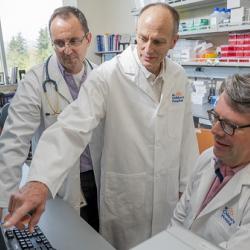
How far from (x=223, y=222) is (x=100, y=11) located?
4.66 meters

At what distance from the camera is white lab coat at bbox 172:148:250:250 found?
0.83m

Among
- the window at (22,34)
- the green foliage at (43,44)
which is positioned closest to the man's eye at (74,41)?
the window at (22,34)

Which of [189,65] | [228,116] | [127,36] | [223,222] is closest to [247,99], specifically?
[228,116]

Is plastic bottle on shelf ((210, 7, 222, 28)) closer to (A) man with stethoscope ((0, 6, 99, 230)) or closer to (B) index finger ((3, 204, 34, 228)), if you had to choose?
(A) man with stethoscope ((0, 6, 99, 230))

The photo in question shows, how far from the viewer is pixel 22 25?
15.6 ft

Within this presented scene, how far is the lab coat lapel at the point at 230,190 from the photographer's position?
0.93m

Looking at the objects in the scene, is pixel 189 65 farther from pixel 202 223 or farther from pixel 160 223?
pixel 202 223

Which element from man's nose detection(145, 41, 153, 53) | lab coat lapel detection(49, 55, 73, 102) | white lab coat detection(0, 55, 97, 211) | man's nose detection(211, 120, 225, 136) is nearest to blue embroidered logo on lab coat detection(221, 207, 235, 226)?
man's nose detection(211, 120, 225, 136)

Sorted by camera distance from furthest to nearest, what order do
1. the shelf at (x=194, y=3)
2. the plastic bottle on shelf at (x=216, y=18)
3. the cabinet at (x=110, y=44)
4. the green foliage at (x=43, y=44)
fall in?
1. the green foliage at (x=43, y=44)
2. the cabinet at (x=110, y=44)
3. the shelf at (x=194, y=3)
4. the plastic bottle on shelf at (x=216, y=18)

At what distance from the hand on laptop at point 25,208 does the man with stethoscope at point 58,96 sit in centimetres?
43

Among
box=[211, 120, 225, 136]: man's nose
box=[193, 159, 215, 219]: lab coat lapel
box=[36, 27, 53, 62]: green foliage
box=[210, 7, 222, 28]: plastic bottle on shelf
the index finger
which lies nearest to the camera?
the index finger

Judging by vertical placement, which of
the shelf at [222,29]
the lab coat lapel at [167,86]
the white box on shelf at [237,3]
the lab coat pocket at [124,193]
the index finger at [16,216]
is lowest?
the lab coat pocket at [124,193]

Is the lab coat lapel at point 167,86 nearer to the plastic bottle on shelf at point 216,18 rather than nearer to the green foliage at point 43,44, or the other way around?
the plastic bottle on shelf at point 216,18

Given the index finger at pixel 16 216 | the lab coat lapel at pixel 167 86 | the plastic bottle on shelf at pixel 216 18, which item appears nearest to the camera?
the index finger at pixel 16 216
